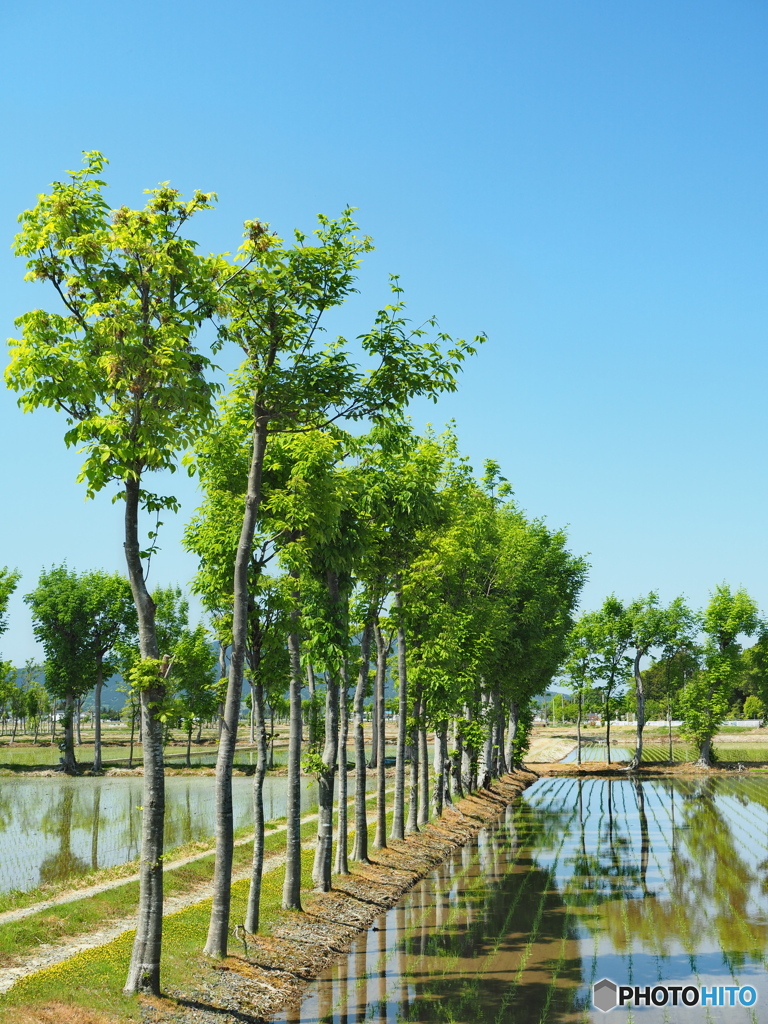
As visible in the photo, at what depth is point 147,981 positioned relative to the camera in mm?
15742

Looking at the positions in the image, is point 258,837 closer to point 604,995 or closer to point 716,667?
point 604,995

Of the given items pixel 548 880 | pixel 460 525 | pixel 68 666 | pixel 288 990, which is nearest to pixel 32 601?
pixel 68 666

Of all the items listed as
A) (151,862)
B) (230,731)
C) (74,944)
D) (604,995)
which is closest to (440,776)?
(604,995)

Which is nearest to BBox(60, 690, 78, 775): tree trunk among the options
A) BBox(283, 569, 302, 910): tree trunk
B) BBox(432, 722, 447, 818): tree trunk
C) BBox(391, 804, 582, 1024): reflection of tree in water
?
BBox(432, 722, 447, 818): tree trunk

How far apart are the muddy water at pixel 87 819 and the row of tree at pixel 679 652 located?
3024 centimetres

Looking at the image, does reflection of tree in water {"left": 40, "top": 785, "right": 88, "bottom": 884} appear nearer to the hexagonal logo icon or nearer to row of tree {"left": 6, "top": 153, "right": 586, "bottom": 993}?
row of tree {"left": 6, "top": 153, "right": 586, "bottom": 993}

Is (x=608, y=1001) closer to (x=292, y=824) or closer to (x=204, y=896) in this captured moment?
(x=292, y=824)

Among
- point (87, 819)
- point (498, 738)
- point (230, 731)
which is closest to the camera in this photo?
point (230, 731)

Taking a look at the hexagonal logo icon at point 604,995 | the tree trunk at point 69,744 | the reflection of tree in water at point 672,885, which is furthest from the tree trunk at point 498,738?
the hexagonal logo icon at point 604,995

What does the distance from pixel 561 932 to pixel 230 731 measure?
1259 centimetres

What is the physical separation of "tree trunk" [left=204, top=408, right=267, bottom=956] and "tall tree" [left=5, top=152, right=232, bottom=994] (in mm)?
2279

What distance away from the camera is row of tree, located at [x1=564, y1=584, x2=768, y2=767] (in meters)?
83.5

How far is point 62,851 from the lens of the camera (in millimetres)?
36500

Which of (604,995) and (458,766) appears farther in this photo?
(458,766)
